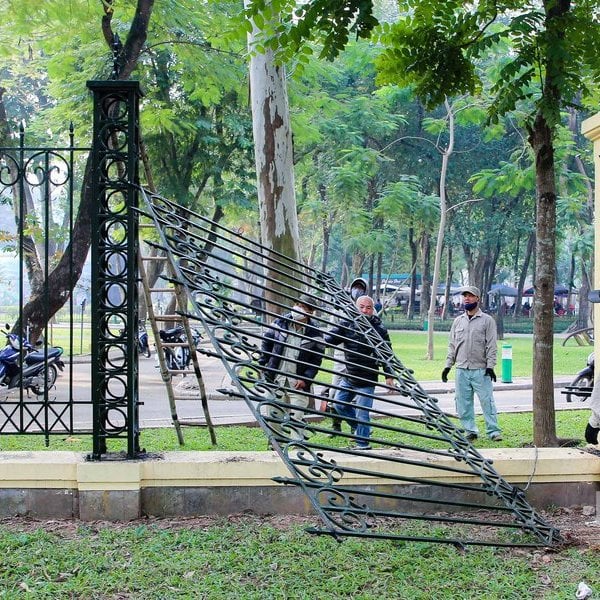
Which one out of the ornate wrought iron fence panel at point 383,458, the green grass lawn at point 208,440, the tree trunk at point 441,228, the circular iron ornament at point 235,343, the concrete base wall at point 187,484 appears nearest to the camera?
the ornate wrought iron fence panel at point 383,458

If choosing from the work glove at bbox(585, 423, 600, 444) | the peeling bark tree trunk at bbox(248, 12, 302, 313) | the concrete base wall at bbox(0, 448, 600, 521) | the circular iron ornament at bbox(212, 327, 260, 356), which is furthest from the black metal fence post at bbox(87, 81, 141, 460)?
the peeling bark tree trunk at bbox(248, 12, 302, 313)

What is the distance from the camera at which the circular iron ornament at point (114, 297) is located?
5140 mm

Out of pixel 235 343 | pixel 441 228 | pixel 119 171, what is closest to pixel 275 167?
pixel 119 171

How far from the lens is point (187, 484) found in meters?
5.13

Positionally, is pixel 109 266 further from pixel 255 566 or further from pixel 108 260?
pixel 255 566

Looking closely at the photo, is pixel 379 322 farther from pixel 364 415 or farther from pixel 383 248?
pixel 383 248

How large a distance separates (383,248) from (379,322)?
65.3 feet

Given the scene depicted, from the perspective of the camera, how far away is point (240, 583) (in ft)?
13.4

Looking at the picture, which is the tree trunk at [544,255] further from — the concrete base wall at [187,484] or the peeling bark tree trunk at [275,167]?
the peeling bark tree trunk at [275,167]

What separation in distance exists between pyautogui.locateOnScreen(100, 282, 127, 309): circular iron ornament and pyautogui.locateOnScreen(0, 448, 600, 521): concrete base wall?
103 centimetres

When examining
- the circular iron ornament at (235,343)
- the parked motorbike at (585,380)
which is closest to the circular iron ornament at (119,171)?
the circular iron ornament at (235,343)

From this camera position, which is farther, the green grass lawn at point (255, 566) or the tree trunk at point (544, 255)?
the tree trunk at point (544, 255)

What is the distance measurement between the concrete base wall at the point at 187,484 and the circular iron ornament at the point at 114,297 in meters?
1.03

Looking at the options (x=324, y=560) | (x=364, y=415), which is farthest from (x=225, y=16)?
(x=324, y=560)
